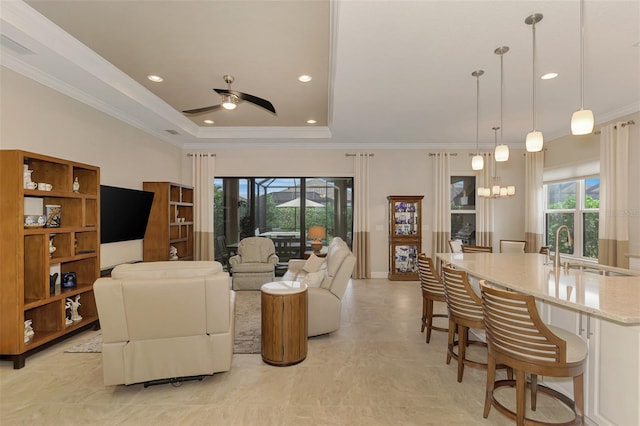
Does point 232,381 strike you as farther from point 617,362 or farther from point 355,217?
point 355,217

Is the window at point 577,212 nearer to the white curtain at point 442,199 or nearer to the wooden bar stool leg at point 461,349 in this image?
the white curtain at point 442,199

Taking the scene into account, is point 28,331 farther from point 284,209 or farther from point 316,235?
point 284,209

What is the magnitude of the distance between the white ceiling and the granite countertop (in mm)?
2062

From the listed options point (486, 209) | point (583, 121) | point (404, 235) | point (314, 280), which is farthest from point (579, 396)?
point (486, 209)

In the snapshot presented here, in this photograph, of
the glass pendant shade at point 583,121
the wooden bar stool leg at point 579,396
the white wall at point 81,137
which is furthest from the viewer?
the white wall at point 81,137

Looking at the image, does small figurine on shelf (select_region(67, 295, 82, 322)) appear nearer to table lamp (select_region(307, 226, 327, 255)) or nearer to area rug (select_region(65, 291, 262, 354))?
area rug (select_region(65, 291, 262, 354))

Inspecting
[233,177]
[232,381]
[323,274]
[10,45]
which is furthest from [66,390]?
[233,177]

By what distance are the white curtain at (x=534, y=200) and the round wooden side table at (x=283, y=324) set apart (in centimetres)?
591

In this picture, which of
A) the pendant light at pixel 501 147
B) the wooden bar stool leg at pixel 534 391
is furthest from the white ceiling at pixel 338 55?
the wooden bar stool leg at pixel 534 391

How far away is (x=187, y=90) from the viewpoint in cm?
466

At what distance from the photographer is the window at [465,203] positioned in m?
7.37

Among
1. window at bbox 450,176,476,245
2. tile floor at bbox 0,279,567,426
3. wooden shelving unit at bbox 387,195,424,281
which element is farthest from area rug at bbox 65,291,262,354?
window at bbox 450,176,476,245

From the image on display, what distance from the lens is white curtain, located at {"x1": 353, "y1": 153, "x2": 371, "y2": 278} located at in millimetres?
7137

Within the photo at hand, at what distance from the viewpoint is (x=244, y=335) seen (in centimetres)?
Answer: 384
